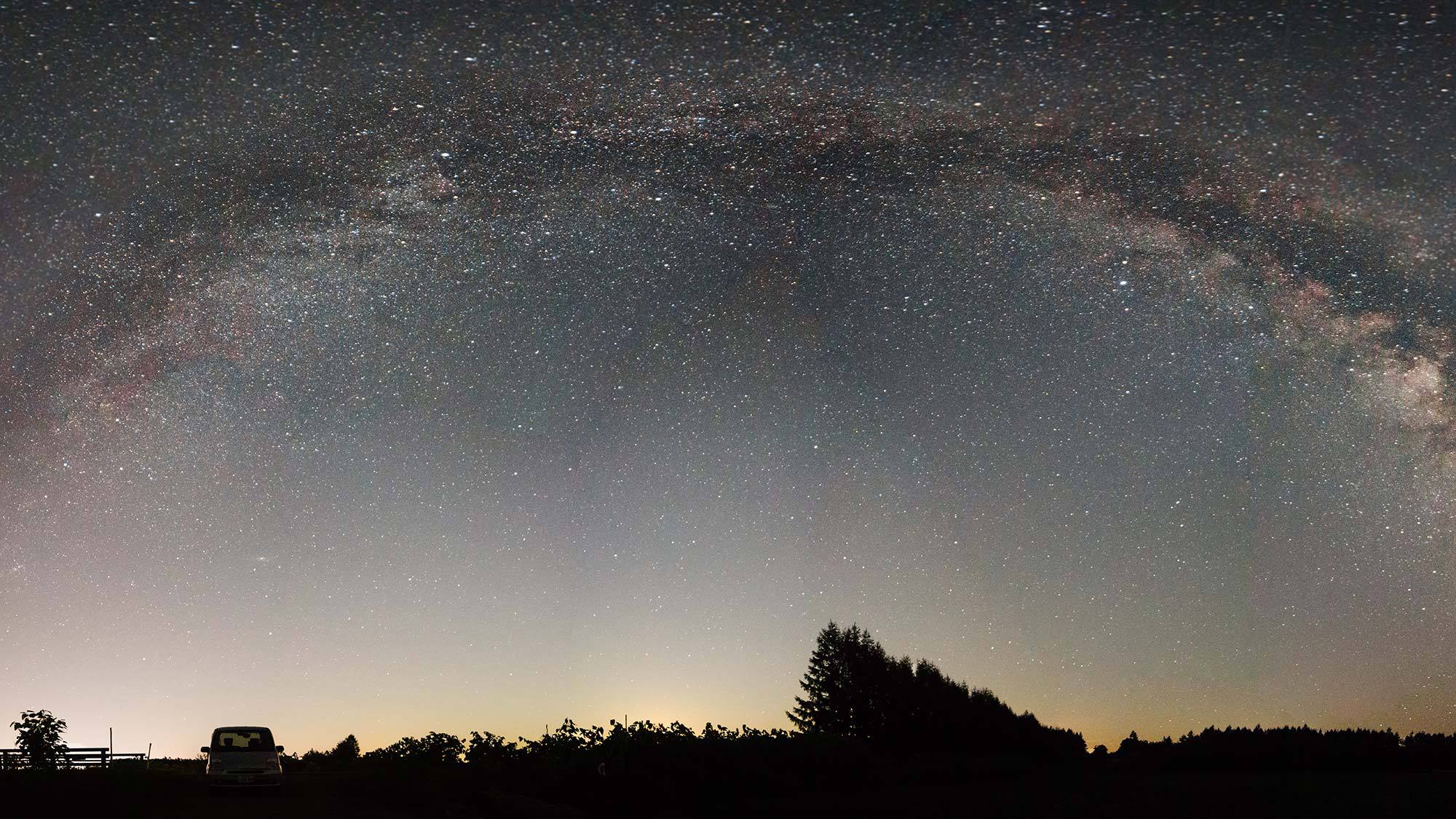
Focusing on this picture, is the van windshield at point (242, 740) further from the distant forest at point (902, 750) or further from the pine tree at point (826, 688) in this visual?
the pine tree at point (826, 688)

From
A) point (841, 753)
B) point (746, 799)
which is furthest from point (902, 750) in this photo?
point (746, 799)

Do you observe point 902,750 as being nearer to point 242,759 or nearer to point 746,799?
point 746,799

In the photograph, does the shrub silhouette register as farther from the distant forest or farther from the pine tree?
the pine tree

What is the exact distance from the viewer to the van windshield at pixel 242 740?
23.3 metres

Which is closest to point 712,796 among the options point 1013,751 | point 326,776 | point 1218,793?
point 1218,793

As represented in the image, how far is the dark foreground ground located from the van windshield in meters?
0.97

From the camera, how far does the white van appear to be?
74.4 ft

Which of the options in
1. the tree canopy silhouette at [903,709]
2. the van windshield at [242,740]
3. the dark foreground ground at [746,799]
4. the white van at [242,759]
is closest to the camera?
the dark foreground ground at [746,799]

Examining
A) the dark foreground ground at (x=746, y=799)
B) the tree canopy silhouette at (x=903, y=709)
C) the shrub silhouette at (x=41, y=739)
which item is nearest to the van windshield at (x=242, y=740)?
the dark foreground ground at (x=746, y=799)

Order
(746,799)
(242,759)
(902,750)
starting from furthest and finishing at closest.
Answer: (902,750)
(242,759)
(746,799)

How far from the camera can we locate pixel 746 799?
21.2 metres

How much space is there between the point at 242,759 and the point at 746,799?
35.4 feet

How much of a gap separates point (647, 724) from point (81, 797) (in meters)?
10.9

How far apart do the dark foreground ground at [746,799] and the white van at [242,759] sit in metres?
0.36
